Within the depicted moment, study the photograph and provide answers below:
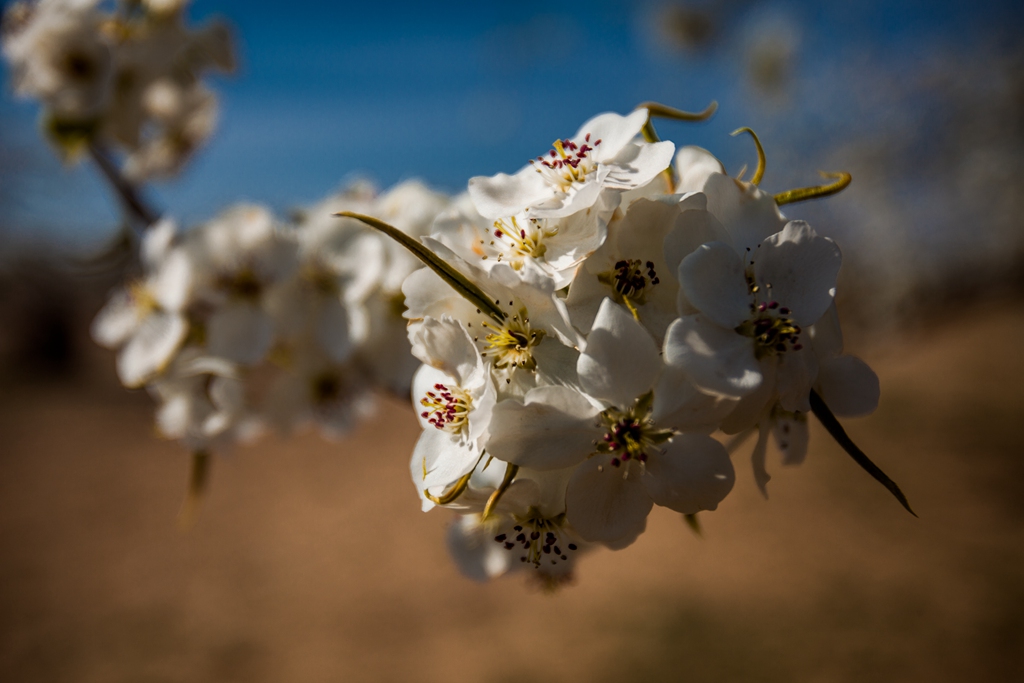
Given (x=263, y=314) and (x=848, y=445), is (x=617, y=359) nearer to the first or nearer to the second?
(x=848, y=445)

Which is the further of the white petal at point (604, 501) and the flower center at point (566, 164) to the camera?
the flower center at point (566, 164)

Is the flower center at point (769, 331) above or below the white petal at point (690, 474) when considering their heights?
above

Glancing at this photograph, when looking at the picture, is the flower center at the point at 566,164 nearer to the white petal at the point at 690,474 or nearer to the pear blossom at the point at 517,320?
the pear blossom at the point at 517,320

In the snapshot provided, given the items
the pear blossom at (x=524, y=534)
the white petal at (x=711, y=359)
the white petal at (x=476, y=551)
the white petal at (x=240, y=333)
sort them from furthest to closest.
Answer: the white petal at (x=240, y=333) < the white petal at (x=476, y=551) < the pear blossom at (x=524, y=534) < the white petal at (x=711, y=359)

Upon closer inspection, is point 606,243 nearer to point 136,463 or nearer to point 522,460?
point 522,460

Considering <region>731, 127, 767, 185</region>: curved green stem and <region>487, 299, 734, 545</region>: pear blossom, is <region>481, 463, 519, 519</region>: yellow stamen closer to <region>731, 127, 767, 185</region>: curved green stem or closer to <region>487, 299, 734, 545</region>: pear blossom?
<region>487, 299, 734, 545</region>: pear blossom

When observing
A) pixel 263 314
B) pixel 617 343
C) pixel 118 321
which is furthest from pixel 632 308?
pixel 118 321

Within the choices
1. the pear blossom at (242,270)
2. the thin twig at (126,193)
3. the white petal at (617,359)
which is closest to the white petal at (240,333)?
the pear blossom at (242,270)
